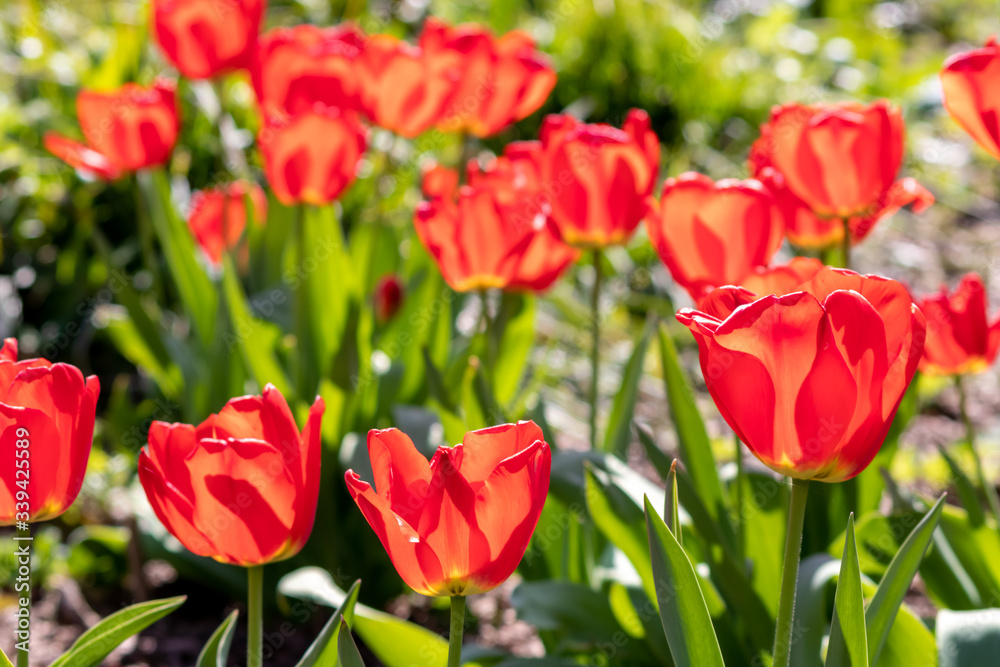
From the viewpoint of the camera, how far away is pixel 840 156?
1.31 m

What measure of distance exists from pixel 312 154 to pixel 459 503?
1.13m

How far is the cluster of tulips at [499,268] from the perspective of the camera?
0.77 metres

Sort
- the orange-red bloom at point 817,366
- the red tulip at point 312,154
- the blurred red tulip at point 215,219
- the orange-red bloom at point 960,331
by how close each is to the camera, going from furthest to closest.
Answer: the blurred red tulip at point 215,219
the red tulip at point 312,154
the orange-red bloom at point 960,331
the orange-red bloom at point 817,366

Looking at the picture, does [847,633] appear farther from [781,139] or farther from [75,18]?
[75,18]

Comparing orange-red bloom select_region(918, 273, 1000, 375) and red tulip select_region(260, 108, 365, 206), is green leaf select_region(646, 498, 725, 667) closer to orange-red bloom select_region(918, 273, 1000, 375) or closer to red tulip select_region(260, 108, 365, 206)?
orange-red bloom select_region(918, 273, 1000, 375)

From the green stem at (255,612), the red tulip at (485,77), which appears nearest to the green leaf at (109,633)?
the green stem at (255,612)

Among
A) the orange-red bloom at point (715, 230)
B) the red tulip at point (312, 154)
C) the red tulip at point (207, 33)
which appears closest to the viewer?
the orange-red bloom at point (715, 230)

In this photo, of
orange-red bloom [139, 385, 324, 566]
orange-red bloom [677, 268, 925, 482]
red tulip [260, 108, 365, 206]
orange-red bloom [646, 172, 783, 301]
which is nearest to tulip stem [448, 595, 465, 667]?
orange-red bloom [139, 385, 324, 566]

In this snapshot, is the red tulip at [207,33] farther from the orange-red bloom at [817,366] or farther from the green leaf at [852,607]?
the green leaf at [852,607]

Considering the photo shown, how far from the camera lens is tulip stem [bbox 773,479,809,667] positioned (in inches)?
32.2

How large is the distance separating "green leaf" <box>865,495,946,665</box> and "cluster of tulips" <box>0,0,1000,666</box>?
0.47 feet

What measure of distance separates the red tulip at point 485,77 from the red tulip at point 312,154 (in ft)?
0.74

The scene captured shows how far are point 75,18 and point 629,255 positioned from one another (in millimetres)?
2815

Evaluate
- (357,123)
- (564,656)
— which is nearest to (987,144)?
(564,656)
